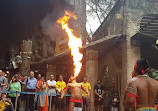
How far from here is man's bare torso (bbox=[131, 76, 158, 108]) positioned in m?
3.52

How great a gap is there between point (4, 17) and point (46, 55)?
9384mm

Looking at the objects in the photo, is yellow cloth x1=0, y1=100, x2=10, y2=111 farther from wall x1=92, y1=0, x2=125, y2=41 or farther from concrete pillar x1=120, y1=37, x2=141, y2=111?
wall x1=92, y1=0, x2=125, y2=41

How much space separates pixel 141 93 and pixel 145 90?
96mm

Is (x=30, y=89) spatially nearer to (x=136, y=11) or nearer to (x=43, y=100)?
(x=43, y=100)

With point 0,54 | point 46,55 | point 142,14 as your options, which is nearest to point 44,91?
point 142,14

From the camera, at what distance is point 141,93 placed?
353cm

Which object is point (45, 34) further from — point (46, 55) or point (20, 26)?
point (20, 26)

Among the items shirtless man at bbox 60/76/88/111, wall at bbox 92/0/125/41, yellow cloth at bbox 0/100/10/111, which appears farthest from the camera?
wall at bbox 92/0/125/41

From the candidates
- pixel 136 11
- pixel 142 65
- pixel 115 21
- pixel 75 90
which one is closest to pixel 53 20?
pixel 115 21

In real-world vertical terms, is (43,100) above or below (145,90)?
below

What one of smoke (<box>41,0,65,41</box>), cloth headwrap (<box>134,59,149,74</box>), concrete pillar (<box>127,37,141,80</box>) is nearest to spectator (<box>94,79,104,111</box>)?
concrete pillar (<box>127,37,141,80</box>)

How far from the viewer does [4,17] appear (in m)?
29.2

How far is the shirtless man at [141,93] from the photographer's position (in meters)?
3.46

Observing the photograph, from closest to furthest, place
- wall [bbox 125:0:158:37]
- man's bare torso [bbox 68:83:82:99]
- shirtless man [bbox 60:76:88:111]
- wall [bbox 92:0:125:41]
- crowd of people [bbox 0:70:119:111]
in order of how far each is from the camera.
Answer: shirtless man [bbox 60:76:88:111] < man's bare torso [bbox 68:83:82:99] < crowd of people [bbox 0:70:119:111] < wall [bbox 125:0:158:37] < wall [bbox 92:0:125:41]
